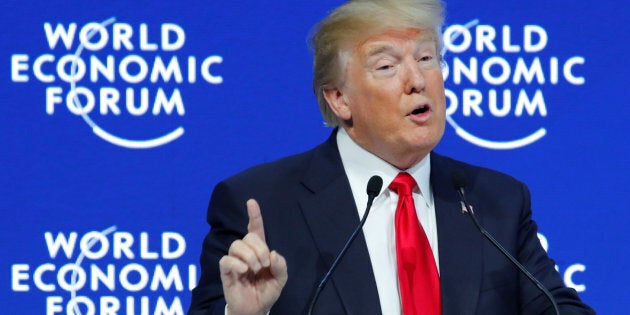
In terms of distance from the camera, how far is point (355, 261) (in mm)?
2178

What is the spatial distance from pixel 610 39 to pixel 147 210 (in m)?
1.38

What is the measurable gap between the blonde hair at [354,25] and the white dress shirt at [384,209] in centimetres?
14

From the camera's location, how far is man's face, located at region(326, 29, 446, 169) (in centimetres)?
223

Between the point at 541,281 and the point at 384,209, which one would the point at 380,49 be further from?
the point at 541,281

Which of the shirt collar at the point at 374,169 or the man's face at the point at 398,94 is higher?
the man's face at the point at 398,94

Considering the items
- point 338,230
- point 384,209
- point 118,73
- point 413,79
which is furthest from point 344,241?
point 118,73

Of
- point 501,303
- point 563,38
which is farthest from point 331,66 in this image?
point 563,38

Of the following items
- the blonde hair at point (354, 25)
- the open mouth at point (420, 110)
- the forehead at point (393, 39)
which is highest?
the blonde hair at point (354, 25)

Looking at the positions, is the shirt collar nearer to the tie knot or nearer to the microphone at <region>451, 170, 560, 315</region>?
the tie knot

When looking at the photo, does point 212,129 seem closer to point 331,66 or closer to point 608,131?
point 331,66

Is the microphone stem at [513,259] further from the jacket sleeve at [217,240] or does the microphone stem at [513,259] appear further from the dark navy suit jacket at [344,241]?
the jacket sleeve at [217,240]

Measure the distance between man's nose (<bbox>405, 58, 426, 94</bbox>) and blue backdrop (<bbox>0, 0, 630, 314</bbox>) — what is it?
73 centimetres

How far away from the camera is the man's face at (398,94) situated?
2230 millimetres

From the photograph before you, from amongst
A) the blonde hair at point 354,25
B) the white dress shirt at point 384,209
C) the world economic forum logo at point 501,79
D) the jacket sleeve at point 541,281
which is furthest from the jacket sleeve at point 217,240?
the world economic forum logo at point 501,79
